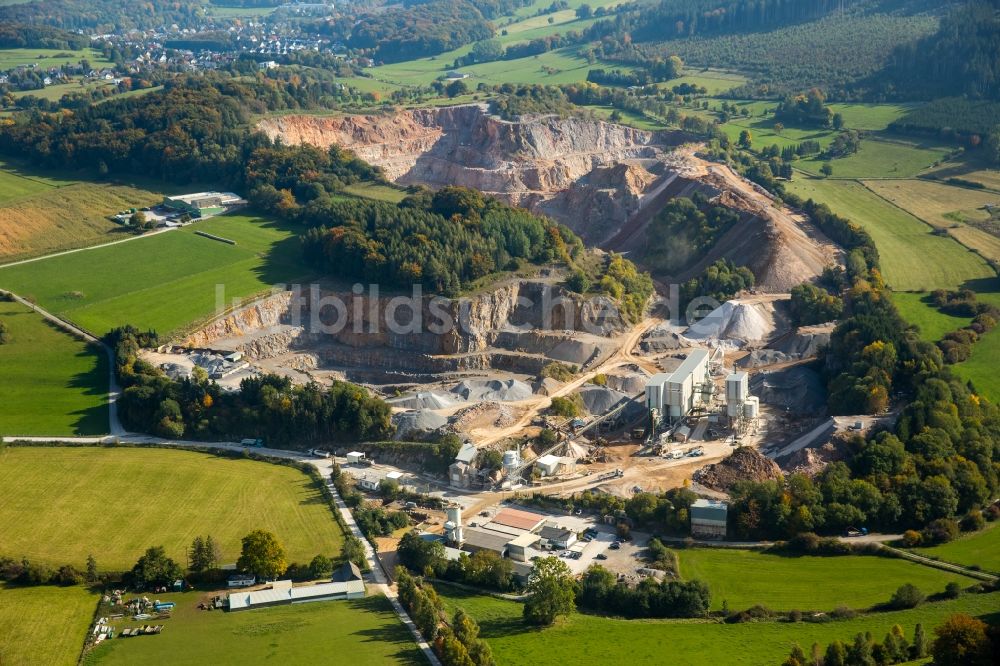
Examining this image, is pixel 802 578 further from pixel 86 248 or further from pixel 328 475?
pixel 86 248

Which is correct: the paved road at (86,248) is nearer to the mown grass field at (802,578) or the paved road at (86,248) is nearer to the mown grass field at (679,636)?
the mown grass field at (679,636)

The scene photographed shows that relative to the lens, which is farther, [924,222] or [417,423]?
[924,222]

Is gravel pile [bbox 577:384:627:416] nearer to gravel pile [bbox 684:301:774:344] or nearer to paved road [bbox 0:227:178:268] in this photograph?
gravel pile [bbox 684:301:774:344]

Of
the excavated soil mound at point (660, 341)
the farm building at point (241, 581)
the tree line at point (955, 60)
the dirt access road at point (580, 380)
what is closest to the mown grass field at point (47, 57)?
the tree line at point (955, 60)

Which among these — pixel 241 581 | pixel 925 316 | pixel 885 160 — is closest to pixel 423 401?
pixel 241 581

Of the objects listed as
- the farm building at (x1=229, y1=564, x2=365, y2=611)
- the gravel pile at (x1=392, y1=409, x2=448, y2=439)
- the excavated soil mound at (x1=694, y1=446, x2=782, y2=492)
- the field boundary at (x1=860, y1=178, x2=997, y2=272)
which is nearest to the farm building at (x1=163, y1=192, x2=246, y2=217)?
the gravel pile at (x1=392, y1=409, x2=448, y2=439)

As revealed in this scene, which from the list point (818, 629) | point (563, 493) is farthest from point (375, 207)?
point (818, 629)
